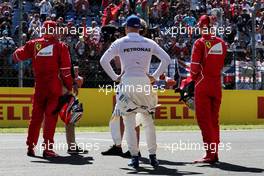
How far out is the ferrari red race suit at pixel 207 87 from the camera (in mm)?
10219

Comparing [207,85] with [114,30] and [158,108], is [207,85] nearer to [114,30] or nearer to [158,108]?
[158,108]

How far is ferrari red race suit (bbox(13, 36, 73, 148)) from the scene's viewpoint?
1074 cm

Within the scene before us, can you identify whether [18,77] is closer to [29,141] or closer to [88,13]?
[88,13]

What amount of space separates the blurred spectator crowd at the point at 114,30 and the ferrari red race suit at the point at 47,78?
6270 mm

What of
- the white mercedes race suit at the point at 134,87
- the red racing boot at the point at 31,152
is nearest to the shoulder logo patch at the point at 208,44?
the white mercedes race suit at the point at 134,87

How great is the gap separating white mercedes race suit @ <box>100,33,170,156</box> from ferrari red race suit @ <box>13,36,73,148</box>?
5.05 ft

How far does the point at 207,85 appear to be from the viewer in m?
10.2

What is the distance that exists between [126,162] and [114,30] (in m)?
12.0

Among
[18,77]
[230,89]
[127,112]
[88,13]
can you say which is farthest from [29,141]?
[88,13]
